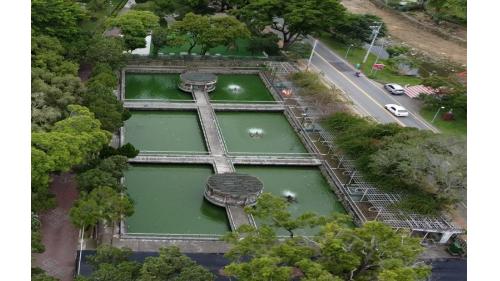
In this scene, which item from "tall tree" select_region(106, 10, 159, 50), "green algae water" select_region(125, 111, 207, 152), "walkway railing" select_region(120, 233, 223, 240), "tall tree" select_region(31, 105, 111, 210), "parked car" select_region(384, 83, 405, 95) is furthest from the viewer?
"parked car" select_region(384, 83, 405, 95)

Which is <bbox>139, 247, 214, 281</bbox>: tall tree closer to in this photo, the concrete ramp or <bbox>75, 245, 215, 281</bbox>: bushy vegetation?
<bbox>75, 245, 215, 281</bbox>: bushy vegetation

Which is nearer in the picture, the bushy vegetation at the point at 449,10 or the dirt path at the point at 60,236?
the dirt path at the point at 60,236

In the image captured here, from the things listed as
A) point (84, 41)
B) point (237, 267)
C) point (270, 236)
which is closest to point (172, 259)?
point (237, 267)

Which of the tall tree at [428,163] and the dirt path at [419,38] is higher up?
the dirt path at [419,38]

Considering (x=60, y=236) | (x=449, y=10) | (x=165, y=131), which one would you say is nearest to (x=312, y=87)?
(x=165, y=131)

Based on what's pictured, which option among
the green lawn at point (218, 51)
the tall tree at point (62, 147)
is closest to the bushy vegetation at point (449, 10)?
the green lawn at point (218, 51)

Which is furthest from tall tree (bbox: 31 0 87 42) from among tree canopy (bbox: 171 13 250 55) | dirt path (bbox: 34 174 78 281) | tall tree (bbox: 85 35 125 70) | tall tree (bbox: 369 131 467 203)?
tall tree (bbox: 369 131 467 203)

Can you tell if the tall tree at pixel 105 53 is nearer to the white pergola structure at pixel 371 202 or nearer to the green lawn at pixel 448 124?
the white pergola structure at pixel 371 202
